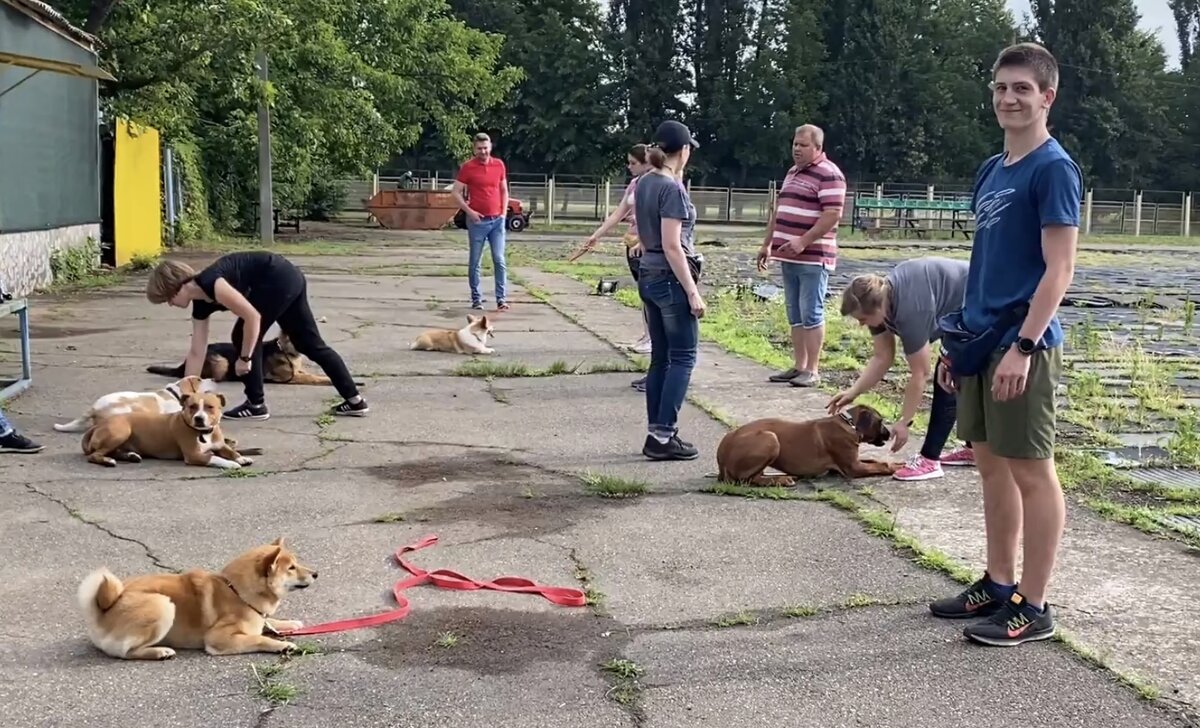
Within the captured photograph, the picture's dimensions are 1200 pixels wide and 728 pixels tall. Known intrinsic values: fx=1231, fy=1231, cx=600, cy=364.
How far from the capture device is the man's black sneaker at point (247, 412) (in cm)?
839

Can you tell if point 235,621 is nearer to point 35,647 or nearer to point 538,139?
point 35,647

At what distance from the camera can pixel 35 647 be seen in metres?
4.23

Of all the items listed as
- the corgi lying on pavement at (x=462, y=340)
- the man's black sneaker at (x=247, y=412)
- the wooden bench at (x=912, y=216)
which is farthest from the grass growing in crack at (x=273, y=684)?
the wooden bench at (x=912, y=216)

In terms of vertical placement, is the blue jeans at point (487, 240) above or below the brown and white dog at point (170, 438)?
above

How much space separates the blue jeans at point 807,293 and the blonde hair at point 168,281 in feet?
15.3

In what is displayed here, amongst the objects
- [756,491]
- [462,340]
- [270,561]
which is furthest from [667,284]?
[462,340]

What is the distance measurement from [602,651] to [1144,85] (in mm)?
71501

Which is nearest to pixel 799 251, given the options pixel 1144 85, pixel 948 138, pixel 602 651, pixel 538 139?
pixel 602 651

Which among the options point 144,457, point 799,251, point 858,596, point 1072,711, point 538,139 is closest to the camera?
point 1072,711

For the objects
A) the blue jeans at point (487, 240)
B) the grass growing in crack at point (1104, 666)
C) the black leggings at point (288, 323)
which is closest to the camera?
the grass growing in crack at point (1104, 666)

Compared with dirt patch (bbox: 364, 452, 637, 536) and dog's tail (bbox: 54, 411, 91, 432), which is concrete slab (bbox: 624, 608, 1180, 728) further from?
dog's tail (bbox: 54, 411, 91, 432)

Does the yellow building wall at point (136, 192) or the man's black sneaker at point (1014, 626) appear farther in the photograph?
the yellow building wall at point (136, 192)

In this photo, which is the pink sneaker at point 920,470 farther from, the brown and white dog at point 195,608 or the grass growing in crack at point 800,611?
the brown and white dog at point 195,608

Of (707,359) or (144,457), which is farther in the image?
(707,359)
